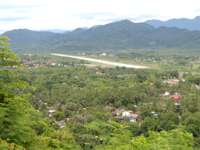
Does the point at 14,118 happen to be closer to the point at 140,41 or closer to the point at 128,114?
the point at 128,114

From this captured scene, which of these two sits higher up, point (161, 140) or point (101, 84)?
point (161, 140)

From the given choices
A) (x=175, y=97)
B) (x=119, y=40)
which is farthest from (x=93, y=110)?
(x=119, y=40)

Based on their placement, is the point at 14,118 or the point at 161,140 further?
the point at 161,140

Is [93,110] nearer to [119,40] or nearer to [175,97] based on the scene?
[175,97]

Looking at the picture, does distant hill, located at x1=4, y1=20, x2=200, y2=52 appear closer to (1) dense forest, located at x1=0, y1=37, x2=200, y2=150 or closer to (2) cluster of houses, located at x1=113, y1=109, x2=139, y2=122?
(1) dense forest, located at x1=0, y1=37, x2=200, y2=150

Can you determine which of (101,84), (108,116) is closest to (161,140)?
(108,116)

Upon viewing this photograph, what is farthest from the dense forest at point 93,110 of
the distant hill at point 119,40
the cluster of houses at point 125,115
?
the distant hill at point 119,40

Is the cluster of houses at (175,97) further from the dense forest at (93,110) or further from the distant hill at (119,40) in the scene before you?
the distant hill at (119,40)
